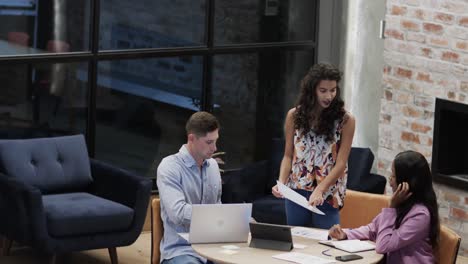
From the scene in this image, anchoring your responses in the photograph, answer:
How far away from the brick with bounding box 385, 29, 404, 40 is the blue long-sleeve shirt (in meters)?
3.04

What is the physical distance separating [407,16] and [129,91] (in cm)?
217

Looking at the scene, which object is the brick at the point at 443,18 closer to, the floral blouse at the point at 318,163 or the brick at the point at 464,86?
the brick at the point at 464,86

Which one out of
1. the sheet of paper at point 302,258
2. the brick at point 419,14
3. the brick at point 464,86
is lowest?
the sheet of paper at point 302,258

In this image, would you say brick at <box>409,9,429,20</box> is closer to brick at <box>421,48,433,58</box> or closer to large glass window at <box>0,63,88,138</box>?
brick at <box>421,48,433,58</box>

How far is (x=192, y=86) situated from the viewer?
313 inches

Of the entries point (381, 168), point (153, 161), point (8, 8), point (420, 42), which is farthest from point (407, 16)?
point (8, 8)

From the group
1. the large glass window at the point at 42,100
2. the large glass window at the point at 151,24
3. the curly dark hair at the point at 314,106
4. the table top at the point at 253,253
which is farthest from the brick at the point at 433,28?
the table top at the point at 253,253

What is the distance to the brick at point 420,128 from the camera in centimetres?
758

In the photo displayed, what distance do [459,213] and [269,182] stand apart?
1.42 metres

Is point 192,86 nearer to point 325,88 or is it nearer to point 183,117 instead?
point 183,117

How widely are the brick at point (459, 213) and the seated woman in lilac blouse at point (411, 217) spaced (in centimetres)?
261

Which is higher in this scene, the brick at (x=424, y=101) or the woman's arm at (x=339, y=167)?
the brick at (x=424, y=101)

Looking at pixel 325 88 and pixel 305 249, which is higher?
pixel 325 88

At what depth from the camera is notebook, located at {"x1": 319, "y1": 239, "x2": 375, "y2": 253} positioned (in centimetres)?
480
